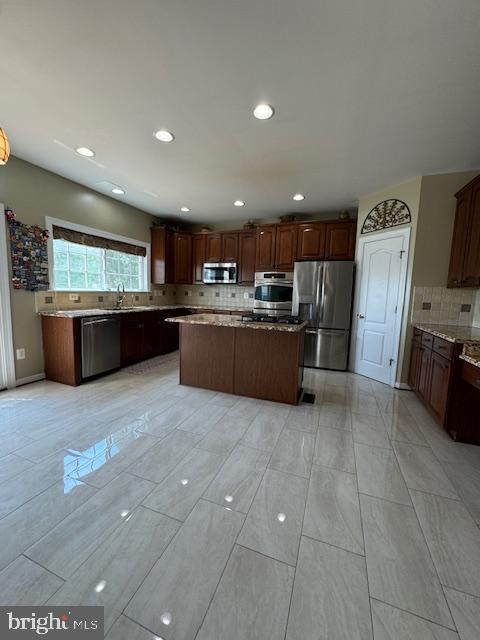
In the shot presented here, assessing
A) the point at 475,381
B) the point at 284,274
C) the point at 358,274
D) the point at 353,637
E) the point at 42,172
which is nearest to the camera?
the point at 353,637

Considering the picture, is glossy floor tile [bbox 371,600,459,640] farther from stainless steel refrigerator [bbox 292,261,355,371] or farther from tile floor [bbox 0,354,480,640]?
stainless steel refrigerator [bbox 292,261,355,371]

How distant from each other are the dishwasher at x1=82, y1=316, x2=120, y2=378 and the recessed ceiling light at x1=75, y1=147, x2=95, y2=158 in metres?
1.89

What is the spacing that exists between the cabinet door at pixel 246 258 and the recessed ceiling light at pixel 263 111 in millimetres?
2939

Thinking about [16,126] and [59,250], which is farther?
[59,250]

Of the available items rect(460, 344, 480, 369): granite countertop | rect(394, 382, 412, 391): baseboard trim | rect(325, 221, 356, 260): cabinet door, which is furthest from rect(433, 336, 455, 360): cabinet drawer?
rect(325, 221, 356, 260): cabinet door

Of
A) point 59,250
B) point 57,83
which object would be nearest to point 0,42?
point 57,83

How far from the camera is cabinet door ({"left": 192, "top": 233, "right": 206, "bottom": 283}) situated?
552 centimetres

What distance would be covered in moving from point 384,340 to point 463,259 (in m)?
1.32

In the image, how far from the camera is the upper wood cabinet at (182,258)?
5.40m

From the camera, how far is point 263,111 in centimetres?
204

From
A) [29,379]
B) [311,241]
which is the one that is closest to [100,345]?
[29,379]

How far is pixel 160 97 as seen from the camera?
1.93 metres

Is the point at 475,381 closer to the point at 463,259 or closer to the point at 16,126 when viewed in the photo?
the point at 463,259

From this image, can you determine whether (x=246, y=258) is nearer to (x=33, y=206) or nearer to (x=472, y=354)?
(x=33, y=206)
